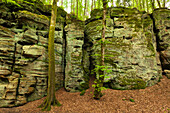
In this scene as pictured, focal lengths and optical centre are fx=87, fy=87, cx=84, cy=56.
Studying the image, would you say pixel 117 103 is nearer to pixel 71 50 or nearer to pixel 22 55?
pixel 71 50

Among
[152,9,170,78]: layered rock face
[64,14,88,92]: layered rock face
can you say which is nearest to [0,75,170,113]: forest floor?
[64,14,88,92]: layered rock face

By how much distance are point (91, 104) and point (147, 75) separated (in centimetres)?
708

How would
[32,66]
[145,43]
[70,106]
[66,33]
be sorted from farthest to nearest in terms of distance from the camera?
[66,33]
[145,43]
[32,66]
[70,106]

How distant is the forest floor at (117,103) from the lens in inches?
251

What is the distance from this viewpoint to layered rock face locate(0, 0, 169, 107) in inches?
318

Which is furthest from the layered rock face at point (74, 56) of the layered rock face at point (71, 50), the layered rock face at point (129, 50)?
the layered rock face at point (129, 50)

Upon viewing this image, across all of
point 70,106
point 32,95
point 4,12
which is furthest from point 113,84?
point 4,12

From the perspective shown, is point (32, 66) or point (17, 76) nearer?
point (17, 76)

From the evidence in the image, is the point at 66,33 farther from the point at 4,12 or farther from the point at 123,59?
the point at 123,59

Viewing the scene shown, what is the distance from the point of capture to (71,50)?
11.0m

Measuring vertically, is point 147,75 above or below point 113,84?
above

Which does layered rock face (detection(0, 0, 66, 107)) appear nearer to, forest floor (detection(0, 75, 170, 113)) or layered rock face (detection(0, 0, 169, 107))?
layered rock face (detection(0, 0, 169, 107))

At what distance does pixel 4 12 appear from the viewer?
8445 mm

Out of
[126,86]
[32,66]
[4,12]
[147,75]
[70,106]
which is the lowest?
[70,106]
